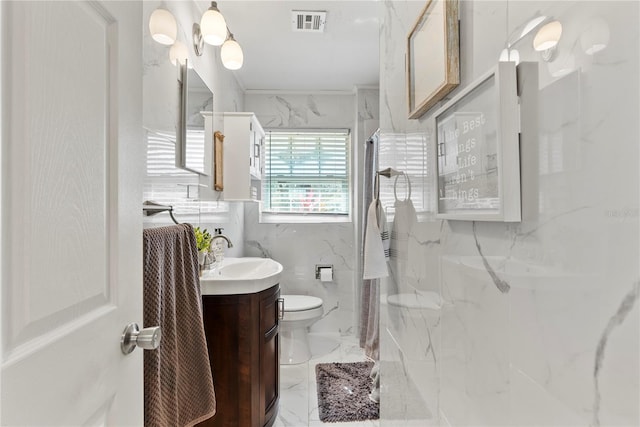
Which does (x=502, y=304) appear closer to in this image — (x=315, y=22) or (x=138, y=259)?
(x=138, y=259)

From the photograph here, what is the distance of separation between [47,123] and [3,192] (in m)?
0.13

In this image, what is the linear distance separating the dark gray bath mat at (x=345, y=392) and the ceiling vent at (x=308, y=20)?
237 cm

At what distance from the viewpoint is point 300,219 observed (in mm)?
3463

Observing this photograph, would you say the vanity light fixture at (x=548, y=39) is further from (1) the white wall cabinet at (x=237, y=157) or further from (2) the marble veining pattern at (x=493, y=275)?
(1) the white wall cabinet at (x=237, y=157)

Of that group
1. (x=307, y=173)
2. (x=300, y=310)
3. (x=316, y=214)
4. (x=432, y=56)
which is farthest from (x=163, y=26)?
(x=316, y=214)

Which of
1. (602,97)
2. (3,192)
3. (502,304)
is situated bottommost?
(502,304)

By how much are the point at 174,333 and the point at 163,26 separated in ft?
4.10

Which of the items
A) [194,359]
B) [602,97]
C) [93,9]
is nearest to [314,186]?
[194,359]

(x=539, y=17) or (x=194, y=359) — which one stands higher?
(x=539, y=17)

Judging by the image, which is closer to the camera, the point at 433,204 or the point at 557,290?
the point at 557,290

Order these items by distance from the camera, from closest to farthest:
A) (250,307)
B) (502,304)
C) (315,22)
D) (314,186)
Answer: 1. (502,304)
2. (250,307)
3. (315,22)
4. (314,186)

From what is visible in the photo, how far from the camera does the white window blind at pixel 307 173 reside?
3.48 metres

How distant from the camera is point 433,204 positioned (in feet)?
2.96

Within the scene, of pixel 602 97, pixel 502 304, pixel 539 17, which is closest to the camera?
pixel 602 97
